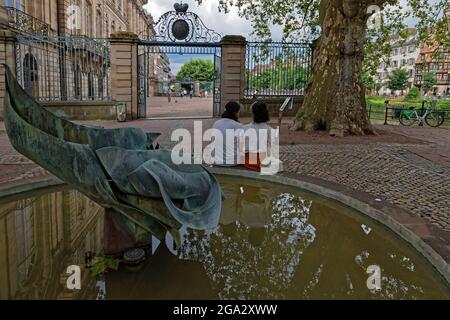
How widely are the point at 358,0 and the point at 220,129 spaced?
22.9 feet

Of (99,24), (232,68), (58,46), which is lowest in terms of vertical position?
(232,68)

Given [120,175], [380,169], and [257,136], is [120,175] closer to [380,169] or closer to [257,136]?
[257,136]

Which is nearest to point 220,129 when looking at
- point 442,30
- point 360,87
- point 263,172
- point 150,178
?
point 263,172

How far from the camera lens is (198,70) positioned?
86812 millimetres

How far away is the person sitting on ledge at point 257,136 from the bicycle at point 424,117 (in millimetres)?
13607

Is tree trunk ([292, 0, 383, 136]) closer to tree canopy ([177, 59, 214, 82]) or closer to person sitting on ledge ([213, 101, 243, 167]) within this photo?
person sitting on ledge ([213, 101, 243, 167])

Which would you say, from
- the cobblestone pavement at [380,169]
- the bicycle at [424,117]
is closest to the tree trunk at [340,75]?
the cobblestone pavement at [380,169]

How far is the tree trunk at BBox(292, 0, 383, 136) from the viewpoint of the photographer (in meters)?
11.2

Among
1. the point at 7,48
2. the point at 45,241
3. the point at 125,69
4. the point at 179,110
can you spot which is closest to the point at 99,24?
the point at 179,110

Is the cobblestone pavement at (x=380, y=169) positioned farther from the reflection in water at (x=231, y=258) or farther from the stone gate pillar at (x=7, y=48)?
the stone gate pillar at (x=7, y=48)

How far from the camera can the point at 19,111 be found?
295 centimetres

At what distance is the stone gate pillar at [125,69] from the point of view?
626 inches

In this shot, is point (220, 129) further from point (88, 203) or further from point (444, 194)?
point (444, 194)

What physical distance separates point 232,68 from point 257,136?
11190 mm
